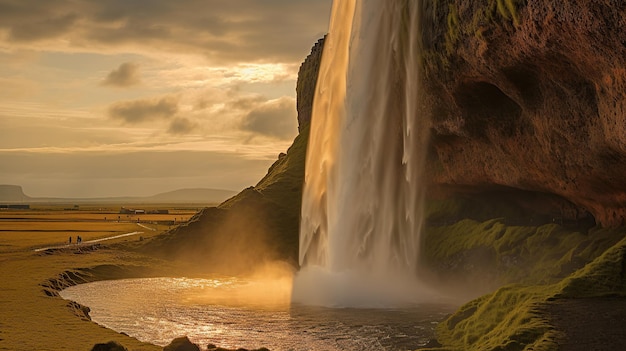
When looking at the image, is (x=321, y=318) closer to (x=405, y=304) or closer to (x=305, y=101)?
(x=405, y=304)

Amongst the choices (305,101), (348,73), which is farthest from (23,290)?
(305,101)

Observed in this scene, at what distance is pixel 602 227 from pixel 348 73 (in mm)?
23192

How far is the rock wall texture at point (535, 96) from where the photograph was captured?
24.2m

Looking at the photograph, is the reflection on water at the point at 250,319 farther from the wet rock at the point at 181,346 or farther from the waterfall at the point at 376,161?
the waterfall at the point at 376,161

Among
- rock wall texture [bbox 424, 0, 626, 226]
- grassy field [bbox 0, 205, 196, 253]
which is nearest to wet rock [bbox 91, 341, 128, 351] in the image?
rock wall texture [bbox 424, 0, 626, 226]

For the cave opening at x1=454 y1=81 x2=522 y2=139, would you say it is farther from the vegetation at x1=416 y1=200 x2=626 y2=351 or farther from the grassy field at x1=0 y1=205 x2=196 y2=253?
the grassy field at x1=0 y1=205 x2=196 y2=253

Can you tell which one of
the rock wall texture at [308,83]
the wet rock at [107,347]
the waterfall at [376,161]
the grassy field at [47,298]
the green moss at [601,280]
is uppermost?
the rock wall texture at [308,83]

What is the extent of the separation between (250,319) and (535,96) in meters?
19.1

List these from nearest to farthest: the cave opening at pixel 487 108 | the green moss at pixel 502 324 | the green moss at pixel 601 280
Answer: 1. the green moss at pixel 502 324
2. the green moss at pixel 601 280
3. the cave opening at pixel 487 108

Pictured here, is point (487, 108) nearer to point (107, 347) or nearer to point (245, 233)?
point (107, 347)

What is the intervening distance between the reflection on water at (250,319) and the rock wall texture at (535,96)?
1081 centimetres

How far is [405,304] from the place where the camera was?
117 feet

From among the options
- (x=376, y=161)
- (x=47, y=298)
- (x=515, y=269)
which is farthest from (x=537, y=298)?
(x=47, y=298)

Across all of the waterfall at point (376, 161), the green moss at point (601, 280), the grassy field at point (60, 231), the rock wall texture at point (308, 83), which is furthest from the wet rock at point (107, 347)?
the rock wall texture at point (308, 83)
